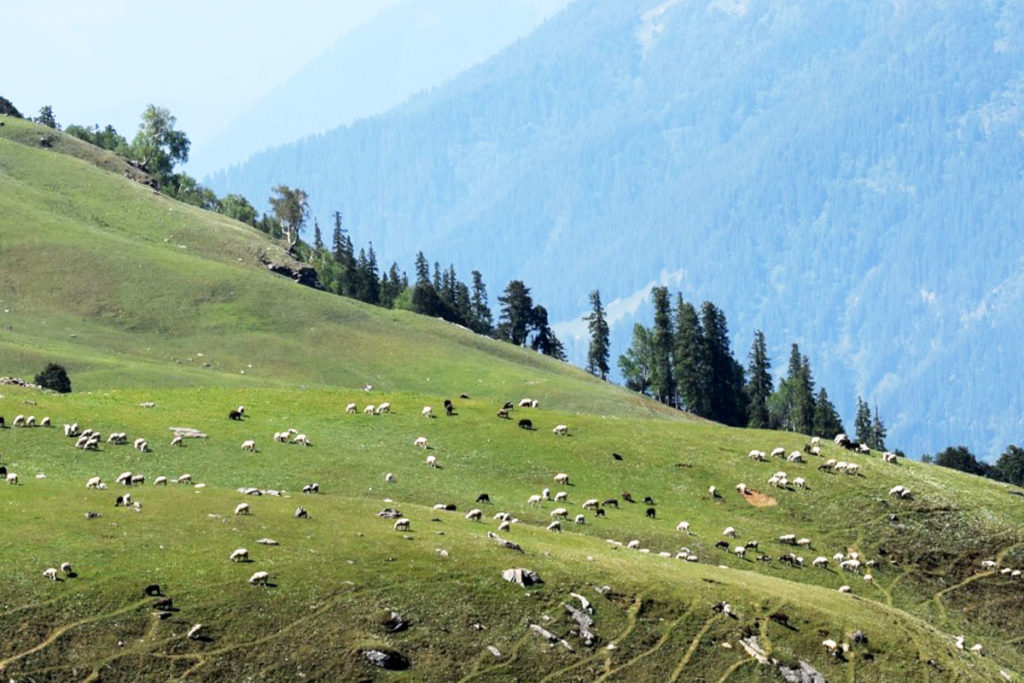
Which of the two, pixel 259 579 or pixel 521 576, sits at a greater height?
pixel 521 576

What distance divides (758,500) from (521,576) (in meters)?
29.1

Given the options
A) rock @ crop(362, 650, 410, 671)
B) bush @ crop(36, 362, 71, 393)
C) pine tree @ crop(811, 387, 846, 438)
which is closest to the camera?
rock @ crop(362, 650, 410, 671)

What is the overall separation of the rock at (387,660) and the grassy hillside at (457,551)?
1.14 feet

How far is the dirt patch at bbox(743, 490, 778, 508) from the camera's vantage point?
8381cm

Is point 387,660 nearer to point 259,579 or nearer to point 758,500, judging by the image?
point 259,579

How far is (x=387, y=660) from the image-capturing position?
52.3 m

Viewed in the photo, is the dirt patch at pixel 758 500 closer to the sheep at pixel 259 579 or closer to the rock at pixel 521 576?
the rock at pixel 521 576

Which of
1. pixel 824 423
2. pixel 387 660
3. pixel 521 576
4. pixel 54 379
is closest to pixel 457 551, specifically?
pixel 521 576

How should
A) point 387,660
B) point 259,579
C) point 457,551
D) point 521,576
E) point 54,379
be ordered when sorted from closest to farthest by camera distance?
1. point 387,660
2. point 259,579
3. point 521,576
4. point 457,551
5. point 54,379

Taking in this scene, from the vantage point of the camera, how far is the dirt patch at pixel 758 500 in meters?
83.8

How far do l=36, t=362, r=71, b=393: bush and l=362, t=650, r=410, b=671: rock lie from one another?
238ft

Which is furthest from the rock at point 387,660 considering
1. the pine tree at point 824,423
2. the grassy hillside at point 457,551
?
the pine tree at point 824,423

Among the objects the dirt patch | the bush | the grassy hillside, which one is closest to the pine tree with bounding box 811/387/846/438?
the grassy hillside

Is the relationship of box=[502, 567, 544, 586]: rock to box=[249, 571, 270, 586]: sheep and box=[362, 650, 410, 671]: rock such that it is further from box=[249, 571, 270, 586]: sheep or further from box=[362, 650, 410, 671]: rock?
box=[249, 571, 270, 586]: sheep
